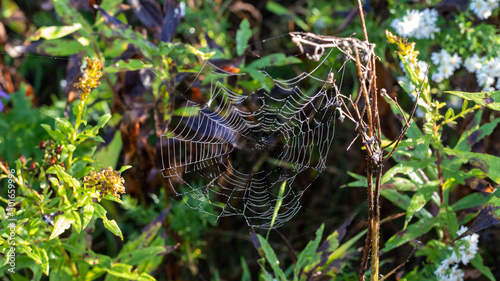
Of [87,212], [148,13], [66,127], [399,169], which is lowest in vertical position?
[87,212]

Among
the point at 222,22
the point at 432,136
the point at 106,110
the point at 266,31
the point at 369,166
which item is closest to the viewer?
the point at 369,166

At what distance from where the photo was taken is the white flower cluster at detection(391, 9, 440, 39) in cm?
171

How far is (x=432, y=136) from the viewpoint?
135 cm

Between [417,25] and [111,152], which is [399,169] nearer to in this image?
[417,25]

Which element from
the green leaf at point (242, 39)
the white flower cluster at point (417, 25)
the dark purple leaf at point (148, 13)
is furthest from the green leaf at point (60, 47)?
the white flower cluster at point (417, 25)

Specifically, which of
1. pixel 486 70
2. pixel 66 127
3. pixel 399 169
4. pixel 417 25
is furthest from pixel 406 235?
pixel 66 127

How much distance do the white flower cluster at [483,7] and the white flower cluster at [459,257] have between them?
742mm

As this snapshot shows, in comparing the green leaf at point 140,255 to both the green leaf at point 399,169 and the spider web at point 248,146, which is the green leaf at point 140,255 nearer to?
the spider web at point 248,146

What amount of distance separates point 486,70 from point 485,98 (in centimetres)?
49

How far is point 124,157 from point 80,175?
22.1 inches

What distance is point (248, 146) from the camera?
6.63 feet

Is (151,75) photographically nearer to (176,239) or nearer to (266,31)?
(176,239)

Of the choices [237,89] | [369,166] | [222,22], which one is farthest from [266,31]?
[369,166]

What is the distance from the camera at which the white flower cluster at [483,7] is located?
168 cm
